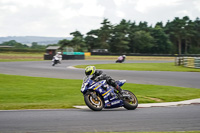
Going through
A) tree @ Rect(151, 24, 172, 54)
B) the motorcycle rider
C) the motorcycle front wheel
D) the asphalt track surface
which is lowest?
the asphalt track surface

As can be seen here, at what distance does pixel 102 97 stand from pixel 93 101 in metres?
0.30

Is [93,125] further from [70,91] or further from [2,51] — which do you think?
[2,51]

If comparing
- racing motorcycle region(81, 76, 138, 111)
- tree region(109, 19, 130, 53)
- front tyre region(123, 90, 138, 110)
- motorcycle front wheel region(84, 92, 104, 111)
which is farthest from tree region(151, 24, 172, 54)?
motorcycle front wheel region(84, 92, 104, 111)

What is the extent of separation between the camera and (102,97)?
875 centimetres

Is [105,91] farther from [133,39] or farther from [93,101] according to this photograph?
[133,39]

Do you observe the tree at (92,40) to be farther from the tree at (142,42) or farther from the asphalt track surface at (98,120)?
the asphalt track surface at (98,120)

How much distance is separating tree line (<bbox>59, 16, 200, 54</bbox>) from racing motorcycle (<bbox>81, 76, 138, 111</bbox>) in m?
75.6

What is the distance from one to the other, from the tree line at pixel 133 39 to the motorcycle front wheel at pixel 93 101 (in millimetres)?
75857

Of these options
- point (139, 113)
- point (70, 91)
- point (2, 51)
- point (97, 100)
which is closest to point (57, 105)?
point (97, 100)

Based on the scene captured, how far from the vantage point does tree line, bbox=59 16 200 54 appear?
9281cm

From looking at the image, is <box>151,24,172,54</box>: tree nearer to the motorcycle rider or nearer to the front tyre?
the front tyre

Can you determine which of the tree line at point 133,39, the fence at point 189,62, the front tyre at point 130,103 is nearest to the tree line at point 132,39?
the tree line at point 133,39

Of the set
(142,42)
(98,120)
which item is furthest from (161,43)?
(98,120)

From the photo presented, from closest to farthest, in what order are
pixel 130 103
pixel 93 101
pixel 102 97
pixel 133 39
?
pixel 93 101, pixel 102 97, pixel 130 103, pixel 133 39
